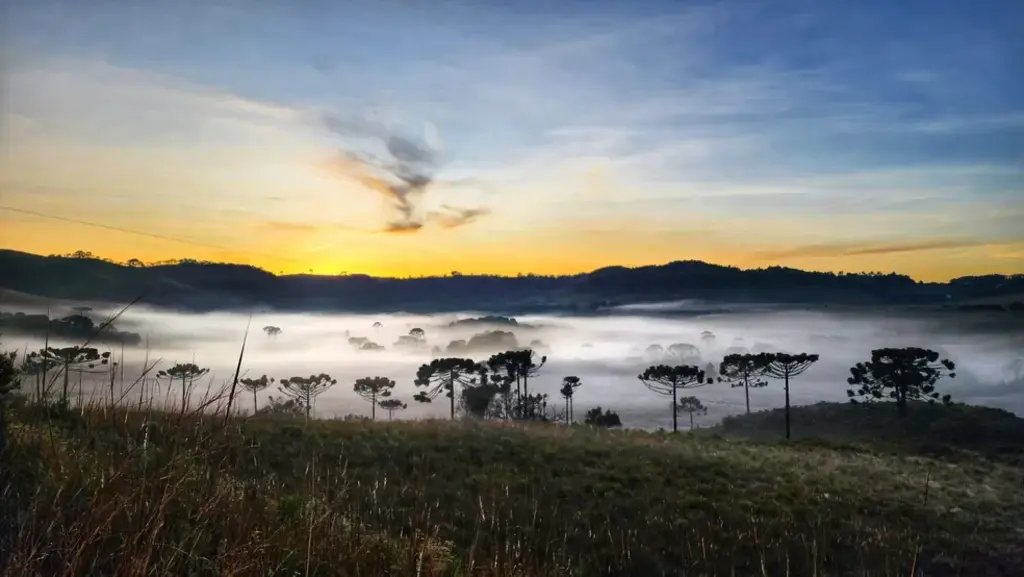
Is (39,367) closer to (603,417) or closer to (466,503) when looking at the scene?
(466,503)

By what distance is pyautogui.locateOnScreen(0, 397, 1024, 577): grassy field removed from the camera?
4242 millimetres

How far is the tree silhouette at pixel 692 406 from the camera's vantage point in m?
135

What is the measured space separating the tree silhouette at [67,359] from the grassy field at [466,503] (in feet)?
1.51

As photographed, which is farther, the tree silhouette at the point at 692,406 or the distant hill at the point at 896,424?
the tree silhouette at the point at 692,406

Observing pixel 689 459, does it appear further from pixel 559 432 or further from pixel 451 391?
pixel 451 391

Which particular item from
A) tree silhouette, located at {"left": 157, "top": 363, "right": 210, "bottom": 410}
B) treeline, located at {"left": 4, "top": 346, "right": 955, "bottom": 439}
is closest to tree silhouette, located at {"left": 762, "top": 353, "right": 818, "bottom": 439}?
treeline, located at {"left": 4, "top": 346, "right": 955, "bottom": 439}

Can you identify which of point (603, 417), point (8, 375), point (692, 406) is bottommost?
point (692, 406)

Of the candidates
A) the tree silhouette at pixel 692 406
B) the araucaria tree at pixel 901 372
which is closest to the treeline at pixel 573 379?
the araucaria tree at pixel 901 372

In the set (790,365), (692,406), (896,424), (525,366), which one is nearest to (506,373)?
(525,366)

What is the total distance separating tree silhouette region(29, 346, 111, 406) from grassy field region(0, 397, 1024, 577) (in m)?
0.46

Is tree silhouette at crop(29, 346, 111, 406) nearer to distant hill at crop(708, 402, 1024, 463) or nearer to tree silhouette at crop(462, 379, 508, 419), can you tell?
distant hill at crop(708, 402, 1024, 463)

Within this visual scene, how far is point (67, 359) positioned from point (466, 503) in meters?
12.1

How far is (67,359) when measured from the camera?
19.9ft

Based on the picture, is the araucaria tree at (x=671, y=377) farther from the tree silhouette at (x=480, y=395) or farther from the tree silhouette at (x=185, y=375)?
the tree silhouette at (x=185, y=375)
